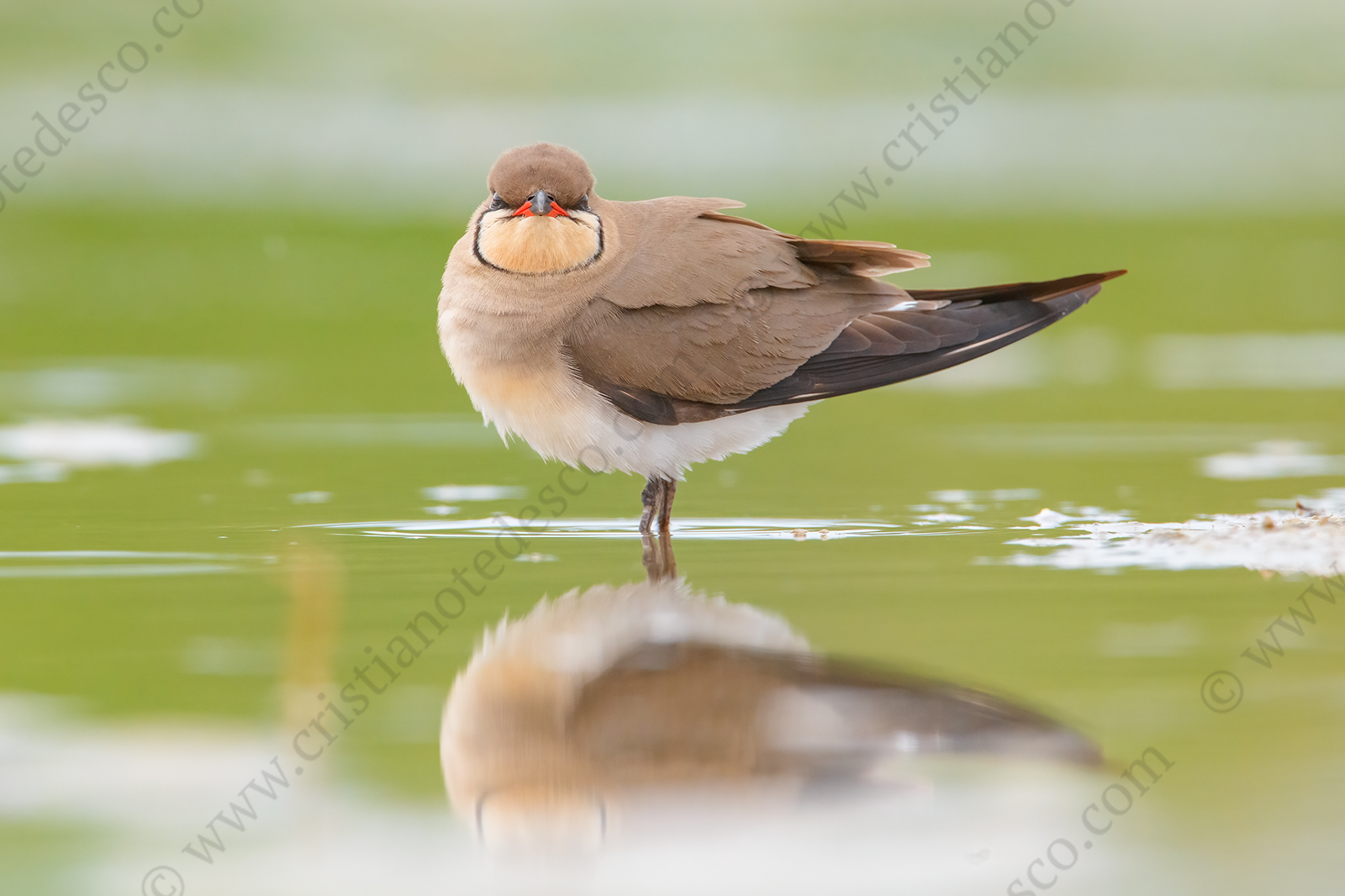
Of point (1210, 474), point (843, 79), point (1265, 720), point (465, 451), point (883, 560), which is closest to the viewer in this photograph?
point (1265, 720)

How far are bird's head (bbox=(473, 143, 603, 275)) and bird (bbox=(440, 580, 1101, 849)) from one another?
172 cm

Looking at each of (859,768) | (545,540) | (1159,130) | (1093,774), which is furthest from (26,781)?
(1159,130)

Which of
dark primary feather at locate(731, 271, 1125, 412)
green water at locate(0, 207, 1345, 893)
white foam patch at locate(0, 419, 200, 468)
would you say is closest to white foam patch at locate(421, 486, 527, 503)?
green water at locate(0, 207, 1345, 893)

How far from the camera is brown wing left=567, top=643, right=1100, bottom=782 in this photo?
3291 mm

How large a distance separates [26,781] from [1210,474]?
4.46m

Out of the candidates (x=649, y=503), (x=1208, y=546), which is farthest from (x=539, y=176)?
(x=1208, y=546)

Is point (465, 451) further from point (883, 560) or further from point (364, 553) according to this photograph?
point (883, 560)

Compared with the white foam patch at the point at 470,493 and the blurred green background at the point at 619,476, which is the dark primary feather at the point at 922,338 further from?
the white foam patch at the point at 470,493

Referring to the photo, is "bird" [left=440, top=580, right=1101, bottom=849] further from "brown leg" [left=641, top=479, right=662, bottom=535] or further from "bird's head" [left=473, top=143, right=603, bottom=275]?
"bird's head" [left=473, top=143, right=603, bottom=275]

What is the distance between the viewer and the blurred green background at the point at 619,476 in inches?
143

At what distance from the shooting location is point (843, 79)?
78.5ft

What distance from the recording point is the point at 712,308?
5.68 m

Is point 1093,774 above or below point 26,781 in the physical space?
below

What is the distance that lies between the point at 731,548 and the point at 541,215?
125 cm
